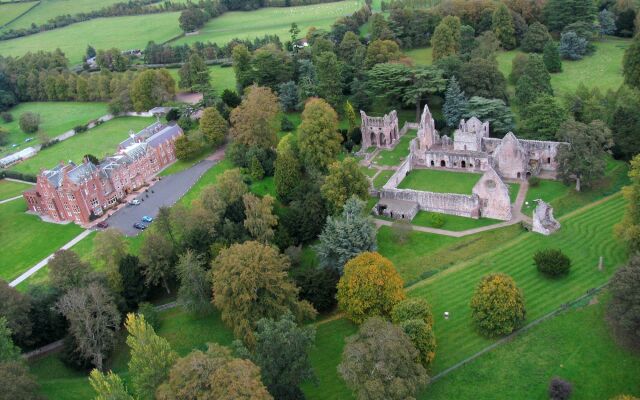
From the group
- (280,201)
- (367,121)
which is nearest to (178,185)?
(280,201)

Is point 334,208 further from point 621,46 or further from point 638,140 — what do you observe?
point 621,46

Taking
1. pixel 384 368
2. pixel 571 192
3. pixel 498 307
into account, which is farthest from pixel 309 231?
pixel 571 192

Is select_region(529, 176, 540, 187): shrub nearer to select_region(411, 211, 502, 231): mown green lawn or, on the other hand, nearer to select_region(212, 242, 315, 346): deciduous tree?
select_region(411, 211, 502, 231): mown green lawn

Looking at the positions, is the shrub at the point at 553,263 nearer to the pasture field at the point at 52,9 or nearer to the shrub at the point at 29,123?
the shrub at the point at 29,123

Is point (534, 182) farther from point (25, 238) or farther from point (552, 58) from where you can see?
point (25, 238)

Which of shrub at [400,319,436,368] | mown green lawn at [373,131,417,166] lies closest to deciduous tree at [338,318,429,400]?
shrub at [400,319,436,368]
